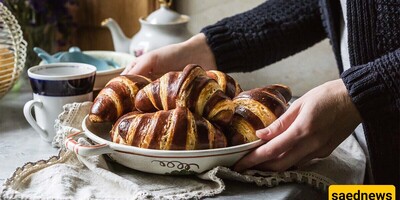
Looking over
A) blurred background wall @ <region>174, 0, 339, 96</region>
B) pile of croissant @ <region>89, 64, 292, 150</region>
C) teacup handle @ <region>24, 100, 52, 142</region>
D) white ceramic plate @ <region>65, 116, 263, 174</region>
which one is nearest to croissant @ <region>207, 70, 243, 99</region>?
pile of croissant @ <region>89, 64, 292, 150</region>

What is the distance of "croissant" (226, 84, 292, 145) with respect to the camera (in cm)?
77

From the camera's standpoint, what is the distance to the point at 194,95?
2.51ft

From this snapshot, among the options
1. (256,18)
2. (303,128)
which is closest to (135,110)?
(303,128)

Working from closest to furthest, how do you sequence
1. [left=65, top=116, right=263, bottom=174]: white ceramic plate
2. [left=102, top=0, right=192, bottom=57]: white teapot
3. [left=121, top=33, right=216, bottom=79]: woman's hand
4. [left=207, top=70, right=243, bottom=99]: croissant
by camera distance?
[left=65, top=116, right=263, bottom=174]: white ceramic plate < [left=207, top=70, right=243, bottom=99]: croissant < [left=121, top=33, right=216, bottom=79]: woman's hand < [left=102, top=0, right=192, bottom=57]: white teapot

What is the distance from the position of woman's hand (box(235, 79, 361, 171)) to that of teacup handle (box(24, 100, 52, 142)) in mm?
311

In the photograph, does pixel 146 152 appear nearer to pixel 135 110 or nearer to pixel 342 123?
pixel 135 110

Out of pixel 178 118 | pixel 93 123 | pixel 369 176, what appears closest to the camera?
pixel 178 118

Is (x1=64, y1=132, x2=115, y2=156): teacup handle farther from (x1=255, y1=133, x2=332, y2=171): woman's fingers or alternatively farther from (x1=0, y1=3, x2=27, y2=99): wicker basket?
(x1=0, y1=3, x2=27, y2=99): wicker basket

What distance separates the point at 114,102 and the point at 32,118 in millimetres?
154

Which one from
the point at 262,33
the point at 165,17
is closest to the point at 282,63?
the point at 165,17

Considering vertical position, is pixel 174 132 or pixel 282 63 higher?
pixel 174 132

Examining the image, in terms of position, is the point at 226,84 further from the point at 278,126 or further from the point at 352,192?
the point at 352,192

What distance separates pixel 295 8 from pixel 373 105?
33cm

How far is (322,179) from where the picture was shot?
0.78 meters
